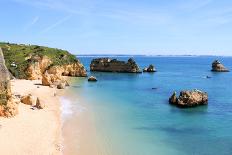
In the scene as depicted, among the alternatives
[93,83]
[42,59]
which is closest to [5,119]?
[93,83]

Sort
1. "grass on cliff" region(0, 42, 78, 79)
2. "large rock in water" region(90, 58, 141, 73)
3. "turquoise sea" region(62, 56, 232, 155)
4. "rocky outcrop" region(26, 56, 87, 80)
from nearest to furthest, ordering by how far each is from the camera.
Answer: "turquoise sea" region(62, 56, 232, 155)
"grass on cliff" region(0, 42, 78, 79)
"rocky outcrop" region(26, 56, 87, 80)
"large rock in water" region(90, 58, 141, 73)

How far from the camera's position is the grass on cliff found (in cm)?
8856

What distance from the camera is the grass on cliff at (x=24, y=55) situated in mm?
88562

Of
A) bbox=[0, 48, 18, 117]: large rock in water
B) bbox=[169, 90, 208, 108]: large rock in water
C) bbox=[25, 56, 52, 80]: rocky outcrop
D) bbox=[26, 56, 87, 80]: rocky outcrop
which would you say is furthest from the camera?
bbox=[26, 56, 87, 80]: rocky outcrop

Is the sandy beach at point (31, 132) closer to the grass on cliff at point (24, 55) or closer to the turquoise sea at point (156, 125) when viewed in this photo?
the turquoise sea at point (156, 125)

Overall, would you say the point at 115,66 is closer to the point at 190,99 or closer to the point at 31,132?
the point at 190,99

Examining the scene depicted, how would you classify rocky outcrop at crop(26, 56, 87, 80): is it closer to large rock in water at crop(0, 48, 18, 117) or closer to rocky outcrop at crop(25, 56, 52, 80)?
rocky outcrop at crop(25, 56, 52, 80)

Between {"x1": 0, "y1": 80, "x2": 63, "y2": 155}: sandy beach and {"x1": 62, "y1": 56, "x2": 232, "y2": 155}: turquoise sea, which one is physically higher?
{"x1": 0, "y1": 80, "x2": 63, "y2": 155}: sandy beach

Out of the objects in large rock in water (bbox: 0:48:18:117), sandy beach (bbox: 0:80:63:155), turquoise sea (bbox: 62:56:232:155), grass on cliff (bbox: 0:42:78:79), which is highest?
grass on cliff (bbox: 0:42:78:79)

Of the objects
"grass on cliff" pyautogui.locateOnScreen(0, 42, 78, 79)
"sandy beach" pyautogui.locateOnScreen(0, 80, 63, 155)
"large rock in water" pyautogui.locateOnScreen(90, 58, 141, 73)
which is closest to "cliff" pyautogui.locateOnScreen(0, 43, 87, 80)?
"grass on cliff" pyautogui.locateOnScreen(0, 42, 78, 79)

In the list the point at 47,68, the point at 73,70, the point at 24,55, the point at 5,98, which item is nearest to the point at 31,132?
the point at 5,98

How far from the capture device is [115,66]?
13375 centimetres

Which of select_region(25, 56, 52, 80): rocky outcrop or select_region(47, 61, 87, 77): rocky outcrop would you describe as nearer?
select_region(25, 56, 52, 80): rocky outcrop

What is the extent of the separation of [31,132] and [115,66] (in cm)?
9874
